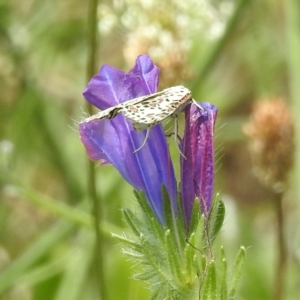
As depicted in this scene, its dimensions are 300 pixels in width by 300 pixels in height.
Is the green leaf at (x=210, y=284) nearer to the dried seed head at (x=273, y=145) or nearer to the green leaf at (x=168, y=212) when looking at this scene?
the green leaf at (x=168, y=212)

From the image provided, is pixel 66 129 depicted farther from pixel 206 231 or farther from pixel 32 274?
pixel 206 231

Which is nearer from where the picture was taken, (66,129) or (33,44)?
(33,44)

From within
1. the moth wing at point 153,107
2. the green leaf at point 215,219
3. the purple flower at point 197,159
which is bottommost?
the green leaf at point 215,219

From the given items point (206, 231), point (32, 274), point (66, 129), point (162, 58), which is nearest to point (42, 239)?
point (32, 274)

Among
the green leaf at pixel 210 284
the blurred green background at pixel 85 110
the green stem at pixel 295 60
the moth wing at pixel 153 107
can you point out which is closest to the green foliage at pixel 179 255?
the green leaf at pixel 210 284

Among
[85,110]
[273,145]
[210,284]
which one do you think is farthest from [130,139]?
[85,110]

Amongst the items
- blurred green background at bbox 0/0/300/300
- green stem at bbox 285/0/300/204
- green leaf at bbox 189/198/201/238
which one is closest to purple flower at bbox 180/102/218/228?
green leaf at bbox 189/198/201/238

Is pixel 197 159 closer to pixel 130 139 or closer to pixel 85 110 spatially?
pixel 130 139
